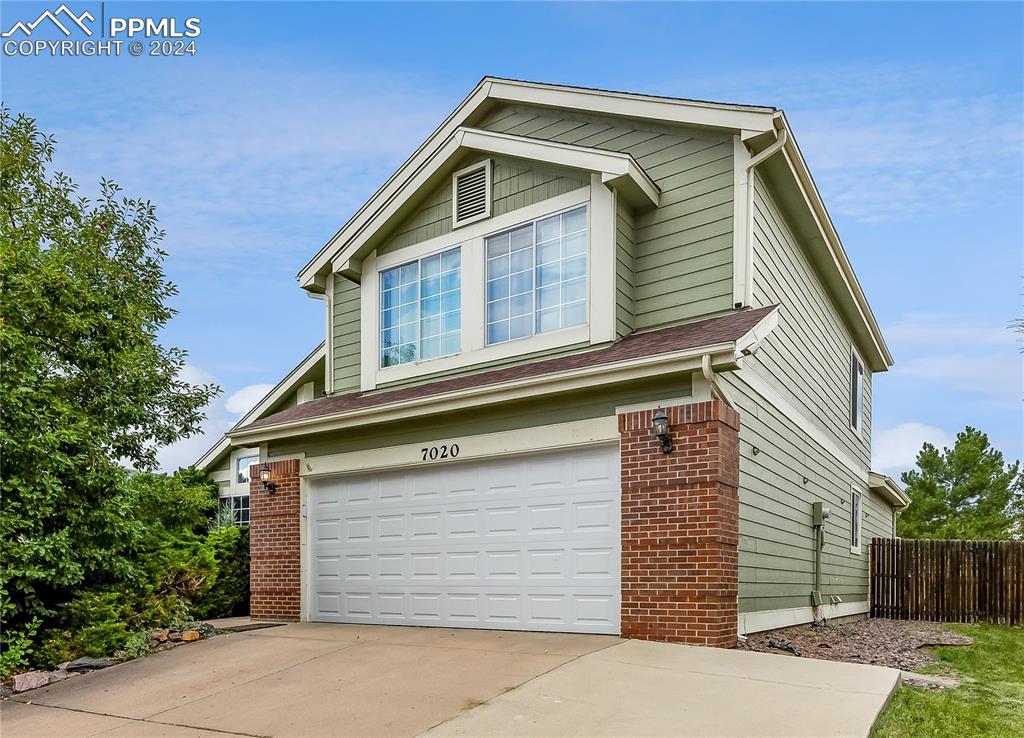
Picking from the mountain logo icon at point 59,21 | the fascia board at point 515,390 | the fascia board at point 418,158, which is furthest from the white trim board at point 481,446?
the mountain logo icon at point 59,21

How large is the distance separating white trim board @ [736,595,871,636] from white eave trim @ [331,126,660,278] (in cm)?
507

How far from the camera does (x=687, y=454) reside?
8531 millimetres

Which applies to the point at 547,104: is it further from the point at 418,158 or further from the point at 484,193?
the point at 418,158

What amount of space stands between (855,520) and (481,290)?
9.63 meters

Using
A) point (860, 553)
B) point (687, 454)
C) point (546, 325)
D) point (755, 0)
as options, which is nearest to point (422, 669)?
point (687, 454)

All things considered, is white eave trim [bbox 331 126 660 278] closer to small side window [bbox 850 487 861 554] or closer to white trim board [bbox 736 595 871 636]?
white trim board [bbox 736 595 871 636]

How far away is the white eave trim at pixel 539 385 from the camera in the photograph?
8.18m

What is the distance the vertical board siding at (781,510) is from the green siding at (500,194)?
3.43 meters

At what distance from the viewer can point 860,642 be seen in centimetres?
1101

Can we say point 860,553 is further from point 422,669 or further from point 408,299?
point 422,669

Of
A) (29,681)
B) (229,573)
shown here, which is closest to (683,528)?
(29,681)

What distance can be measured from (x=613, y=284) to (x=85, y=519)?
6862 mm

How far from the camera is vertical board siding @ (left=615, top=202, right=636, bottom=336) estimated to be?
10.2 meters

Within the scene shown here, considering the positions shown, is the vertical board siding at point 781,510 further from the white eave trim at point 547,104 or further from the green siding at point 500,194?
the green siding at point 500,194
